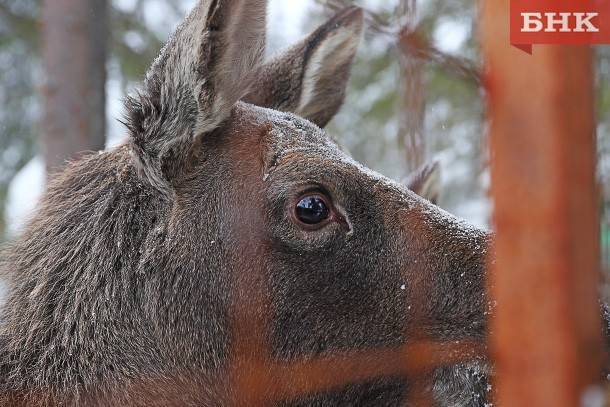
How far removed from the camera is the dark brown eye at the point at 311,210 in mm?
3041

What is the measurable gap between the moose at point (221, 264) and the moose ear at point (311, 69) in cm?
75

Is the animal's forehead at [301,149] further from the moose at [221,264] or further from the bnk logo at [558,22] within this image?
the bnk logo at [558,22]

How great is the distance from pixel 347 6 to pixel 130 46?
13.3 ft

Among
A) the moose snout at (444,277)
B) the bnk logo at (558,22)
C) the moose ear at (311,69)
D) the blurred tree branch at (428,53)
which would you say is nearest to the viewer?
the bnk logo at (558,22)

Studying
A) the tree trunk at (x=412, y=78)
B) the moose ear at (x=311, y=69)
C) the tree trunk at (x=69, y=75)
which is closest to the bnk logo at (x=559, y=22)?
the tree trunk at (x=412, y=78)

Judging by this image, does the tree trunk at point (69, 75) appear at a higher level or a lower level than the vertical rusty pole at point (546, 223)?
higher

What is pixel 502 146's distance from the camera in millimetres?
1884

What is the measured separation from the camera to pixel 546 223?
1.78 meters

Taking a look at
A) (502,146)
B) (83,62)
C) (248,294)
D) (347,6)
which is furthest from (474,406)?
(83,62)

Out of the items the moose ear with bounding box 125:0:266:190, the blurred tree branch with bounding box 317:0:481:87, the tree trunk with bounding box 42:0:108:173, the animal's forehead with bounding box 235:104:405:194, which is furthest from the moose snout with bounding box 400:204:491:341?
the tree trunk with bounding box 42:0:108:173

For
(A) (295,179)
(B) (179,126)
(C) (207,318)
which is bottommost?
(C) (207,318)

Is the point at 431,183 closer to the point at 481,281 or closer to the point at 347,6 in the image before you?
the point at 347,6

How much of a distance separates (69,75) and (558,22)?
3537 mm

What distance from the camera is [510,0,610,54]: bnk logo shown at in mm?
2033
